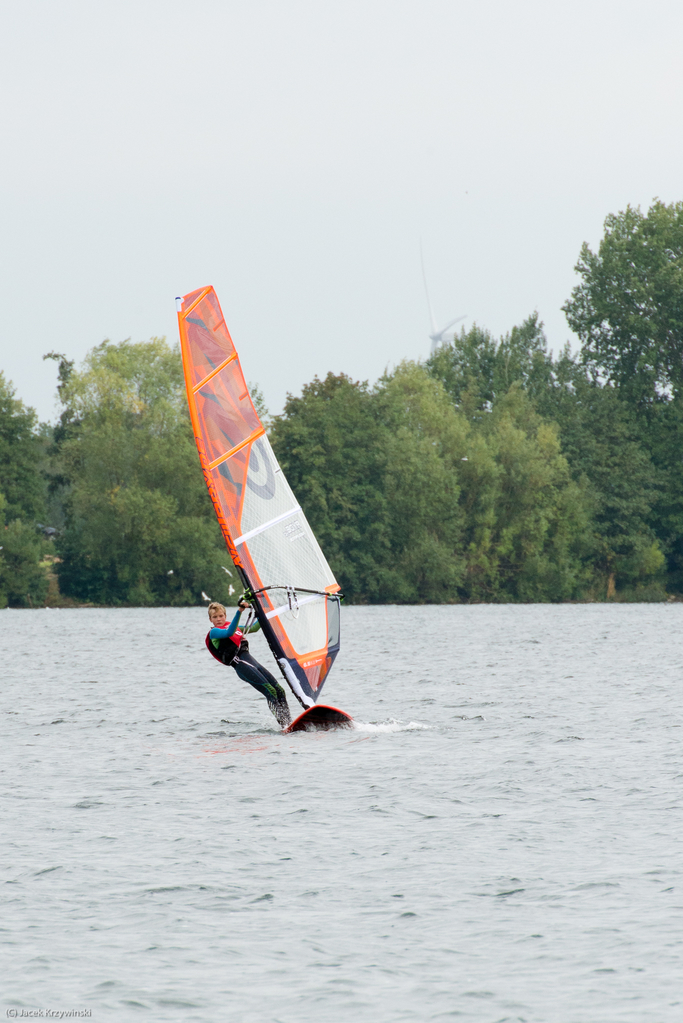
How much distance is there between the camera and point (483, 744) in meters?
17.9

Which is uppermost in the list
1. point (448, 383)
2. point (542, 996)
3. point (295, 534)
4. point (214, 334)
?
point (448, 383)

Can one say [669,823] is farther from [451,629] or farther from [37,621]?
[37,621]

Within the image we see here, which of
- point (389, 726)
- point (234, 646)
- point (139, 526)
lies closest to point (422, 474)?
point (139, 526)

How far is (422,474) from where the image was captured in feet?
252

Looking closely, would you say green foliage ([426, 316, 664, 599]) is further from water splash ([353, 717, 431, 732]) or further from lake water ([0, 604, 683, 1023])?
water splash ([353, 717, 431, 732])

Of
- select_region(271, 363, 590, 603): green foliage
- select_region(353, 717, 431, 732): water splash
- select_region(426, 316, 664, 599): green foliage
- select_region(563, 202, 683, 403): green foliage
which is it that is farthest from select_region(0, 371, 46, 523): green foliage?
select_region(353, 717, 431, 732): water splash

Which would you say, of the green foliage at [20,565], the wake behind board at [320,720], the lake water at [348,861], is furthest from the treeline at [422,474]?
the wake behind board at [320,720]

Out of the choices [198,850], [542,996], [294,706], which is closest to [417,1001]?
[542,996]

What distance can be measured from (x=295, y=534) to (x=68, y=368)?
2973 inches

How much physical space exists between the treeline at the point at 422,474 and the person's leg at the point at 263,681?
52502mm

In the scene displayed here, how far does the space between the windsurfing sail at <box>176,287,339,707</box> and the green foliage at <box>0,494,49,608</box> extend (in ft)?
181

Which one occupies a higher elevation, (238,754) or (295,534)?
(295,534)

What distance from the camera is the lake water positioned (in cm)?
791

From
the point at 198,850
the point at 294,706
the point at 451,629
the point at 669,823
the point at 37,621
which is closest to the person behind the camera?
the point at 198,850
